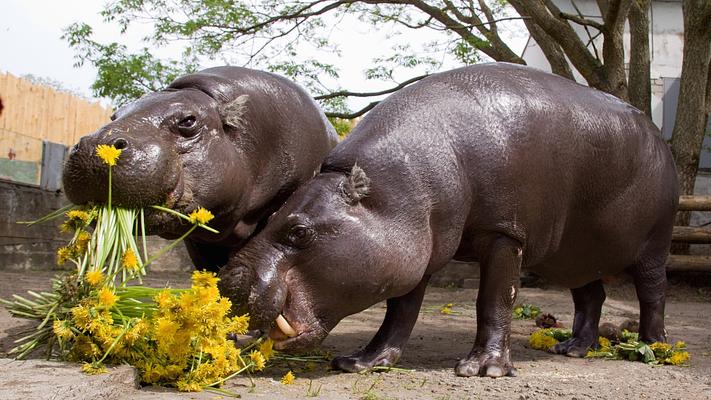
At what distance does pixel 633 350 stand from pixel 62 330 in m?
3.00

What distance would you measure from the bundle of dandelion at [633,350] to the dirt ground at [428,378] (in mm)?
102

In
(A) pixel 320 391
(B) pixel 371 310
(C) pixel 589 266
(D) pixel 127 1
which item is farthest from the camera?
(D) pixel 127 1

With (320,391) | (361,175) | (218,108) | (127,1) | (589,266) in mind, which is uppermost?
(127,1)

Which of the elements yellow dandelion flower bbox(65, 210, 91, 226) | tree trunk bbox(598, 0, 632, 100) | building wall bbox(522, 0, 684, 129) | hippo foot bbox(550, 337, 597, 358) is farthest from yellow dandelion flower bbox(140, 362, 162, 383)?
building wall bbox(522, 0, 684, 129)

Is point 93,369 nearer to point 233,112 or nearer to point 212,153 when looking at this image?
point 212,153

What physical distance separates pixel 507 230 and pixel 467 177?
327 millimetres

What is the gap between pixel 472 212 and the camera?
379 cm

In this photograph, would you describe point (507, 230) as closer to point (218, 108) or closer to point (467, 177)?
point (467, 177)

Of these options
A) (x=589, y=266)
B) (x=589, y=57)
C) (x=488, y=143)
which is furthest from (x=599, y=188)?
(x=589, y=57)

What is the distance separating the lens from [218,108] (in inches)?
159

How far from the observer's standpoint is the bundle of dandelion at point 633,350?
4.36m

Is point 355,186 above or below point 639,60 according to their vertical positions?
below

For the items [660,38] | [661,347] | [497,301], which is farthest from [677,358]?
[660,38]

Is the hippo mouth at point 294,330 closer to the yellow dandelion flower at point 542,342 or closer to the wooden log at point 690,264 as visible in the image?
the yellow dandelion flower at point 542,342
